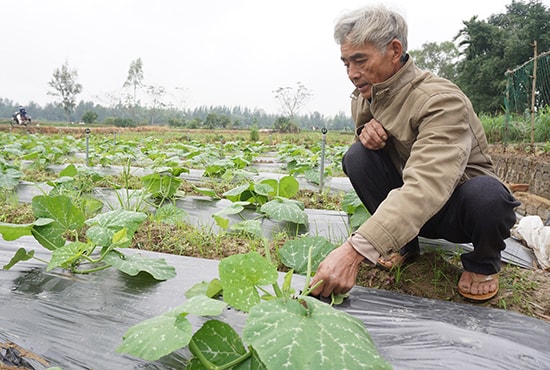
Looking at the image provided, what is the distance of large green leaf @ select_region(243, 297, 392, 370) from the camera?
0.73 metres

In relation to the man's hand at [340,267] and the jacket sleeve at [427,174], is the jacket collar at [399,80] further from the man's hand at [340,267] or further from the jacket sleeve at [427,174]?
the man's hand at [340,267]

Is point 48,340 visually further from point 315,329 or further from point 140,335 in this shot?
point 315,329

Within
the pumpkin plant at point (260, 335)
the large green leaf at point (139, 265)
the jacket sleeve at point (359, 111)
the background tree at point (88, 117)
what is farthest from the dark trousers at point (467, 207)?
the background tree at point (88, 117)

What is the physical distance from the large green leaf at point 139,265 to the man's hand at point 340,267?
0.57 m

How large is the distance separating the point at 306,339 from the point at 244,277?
0.84 feet

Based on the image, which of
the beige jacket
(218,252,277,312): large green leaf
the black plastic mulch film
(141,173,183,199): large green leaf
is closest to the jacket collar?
the beige jacket

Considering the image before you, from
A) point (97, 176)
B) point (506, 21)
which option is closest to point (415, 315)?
point (97, 176)

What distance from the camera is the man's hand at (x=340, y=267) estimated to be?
1.12 m

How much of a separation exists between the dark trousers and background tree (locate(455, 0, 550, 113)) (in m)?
19.6

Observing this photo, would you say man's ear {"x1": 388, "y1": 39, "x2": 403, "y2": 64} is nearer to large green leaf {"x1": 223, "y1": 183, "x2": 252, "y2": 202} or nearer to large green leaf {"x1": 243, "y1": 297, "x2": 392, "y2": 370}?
large green leaf {"x1": 243, "y1": 297, "x2": 392, "y2": 370}

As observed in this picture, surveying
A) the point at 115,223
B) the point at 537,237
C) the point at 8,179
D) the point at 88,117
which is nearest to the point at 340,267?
the point at 115,223

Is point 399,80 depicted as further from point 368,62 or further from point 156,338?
point 156,338

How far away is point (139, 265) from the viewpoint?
1.42m

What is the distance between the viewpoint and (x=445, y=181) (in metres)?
1.21
